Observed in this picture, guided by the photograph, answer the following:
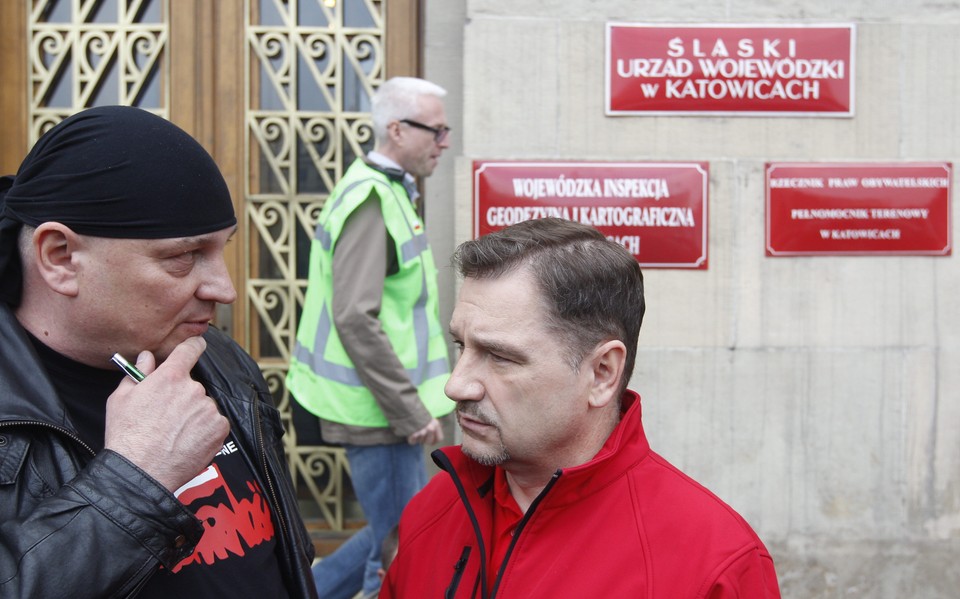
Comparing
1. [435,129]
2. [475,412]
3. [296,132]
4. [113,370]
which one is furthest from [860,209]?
[113,370]

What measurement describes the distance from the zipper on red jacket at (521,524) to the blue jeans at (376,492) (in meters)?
1.93

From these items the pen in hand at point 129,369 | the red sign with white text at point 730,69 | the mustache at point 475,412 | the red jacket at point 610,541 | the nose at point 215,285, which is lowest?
the red jacket at point 610,541

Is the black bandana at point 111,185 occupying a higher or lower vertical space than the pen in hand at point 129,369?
higher

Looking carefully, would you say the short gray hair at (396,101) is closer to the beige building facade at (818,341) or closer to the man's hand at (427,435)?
the beige building facade at (818,341)

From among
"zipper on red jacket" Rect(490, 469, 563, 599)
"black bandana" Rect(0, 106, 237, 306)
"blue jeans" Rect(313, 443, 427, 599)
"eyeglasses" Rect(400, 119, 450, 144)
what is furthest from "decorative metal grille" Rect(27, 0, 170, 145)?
"zipper on red jacket" Rect(490, 469, 563, 599)

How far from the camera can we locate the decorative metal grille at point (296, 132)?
4.59 m

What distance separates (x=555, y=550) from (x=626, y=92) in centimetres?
303

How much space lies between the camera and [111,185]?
146 cm

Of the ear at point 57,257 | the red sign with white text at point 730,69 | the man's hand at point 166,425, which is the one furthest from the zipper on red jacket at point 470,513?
the red sign with white text at point 730,69

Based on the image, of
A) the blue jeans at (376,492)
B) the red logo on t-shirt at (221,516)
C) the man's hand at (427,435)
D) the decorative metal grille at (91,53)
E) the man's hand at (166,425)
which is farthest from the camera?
the decorative metal grille at (91,53)

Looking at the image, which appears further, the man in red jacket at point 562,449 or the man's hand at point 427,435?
the man's hand at point 427,435

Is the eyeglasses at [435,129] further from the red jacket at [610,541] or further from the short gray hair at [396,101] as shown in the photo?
the red jacket at [610,541]

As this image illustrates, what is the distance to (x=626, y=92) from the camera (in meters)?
4.25

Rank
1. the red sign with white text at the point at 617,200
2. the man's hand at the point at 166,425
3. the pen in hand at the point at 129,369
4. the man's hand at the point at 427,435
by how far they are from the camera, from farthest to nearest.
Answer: the red sign with white text at the point at 617,200 < the man's hand at the point at 427,435 < the pen in hand at the point at 129,369 < the man's hand at the point at 166,425
